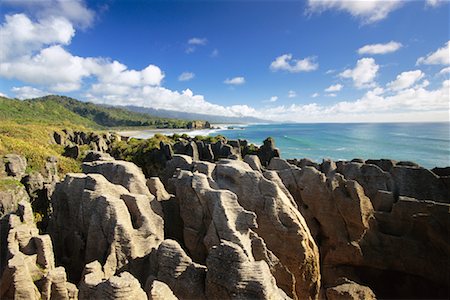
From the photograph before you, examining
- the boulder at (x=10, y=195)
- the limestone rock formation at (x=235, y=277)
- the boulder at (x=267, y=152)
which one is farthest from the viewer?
the boulder at (x=267, y=152)

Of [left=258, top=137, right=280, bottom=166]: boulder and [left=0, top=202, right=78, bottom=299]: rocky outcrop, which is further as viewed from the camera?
[left=258, top=137, right=280, bottom=166]: boulder

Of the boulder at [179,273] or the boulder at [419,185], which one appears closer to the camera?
the boulder at [179,273]

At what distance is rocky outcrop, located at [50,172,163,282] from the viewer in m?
9.31

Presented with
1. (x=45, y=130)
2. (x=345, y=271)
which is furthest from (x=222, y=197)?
(x=45, y=130)

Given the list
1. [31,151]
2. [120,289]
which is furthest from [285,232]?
[31,151]

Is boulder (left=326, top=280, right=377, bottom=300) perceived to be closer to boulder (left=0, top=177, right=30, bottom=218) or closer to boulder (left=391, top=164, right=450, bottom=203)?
boulder (left=391, top=164, right=450, bottom=203)

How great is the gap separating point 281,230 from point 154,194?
19.0ft

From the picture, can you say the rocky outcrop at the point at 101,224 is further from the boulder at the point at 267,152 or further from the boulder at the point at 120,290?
the boulder at the point at 267,152

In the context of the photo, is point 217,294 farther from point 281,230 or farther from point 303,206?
point 303,206

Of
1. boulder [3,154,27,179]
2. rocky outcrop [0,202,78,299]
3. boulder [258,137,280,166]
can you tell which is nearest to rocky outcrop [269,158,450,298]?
rocky outcrop [0,202,78,299]

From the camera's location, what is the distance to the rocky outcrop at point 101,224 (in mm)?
9312

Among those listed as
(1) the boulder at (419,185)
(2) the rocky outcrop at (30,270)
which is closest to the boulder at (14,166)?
(2) the rocky outcrop at (30,270)

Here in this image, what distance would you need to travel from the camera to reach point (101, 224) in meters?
9.72

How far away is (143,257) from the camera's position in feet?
30.6
